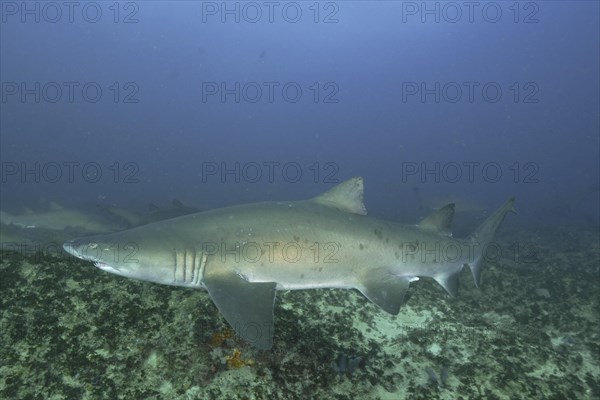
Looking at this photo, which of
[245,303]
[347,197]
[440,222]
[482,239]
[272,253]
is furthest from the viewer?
[482,239]

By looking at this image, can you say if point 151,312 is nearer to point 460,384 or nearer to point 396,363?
point 396,363

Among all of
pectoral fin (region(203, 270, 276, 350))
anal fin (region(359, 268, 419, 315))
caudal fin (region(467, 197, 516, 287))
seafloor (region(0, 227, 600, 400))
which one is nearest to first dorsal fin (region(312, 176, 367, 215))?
Result: anal fin (region(359, 268, 419, 315))

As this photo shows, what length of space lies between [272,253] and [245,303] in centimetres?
86

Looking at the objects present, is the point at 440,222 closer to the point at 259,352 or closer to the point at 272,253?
the point at 272,253

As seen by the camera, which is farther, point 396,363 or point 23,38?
point 23,38

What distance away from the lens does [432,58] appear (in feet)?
558

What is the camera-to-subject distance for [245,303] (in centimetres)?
343

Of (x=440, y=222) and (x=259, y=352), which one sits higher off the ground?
(x=440, y=222)

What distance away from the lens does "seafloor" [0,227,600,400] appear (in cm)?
277

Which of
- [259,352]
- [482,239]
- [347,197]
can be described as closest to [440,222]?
[482,239]

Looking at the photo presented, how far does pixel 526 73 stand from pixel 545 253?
203m

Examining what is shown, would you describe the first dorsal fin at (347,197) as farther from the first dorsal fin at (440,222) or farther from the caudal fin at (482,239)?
A: the caudal fin at (482,239)

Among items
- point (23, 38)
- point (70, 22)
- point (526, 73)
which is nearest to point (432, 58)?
point (526, 73)

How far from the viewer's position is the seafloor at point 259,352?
9.09 feet
